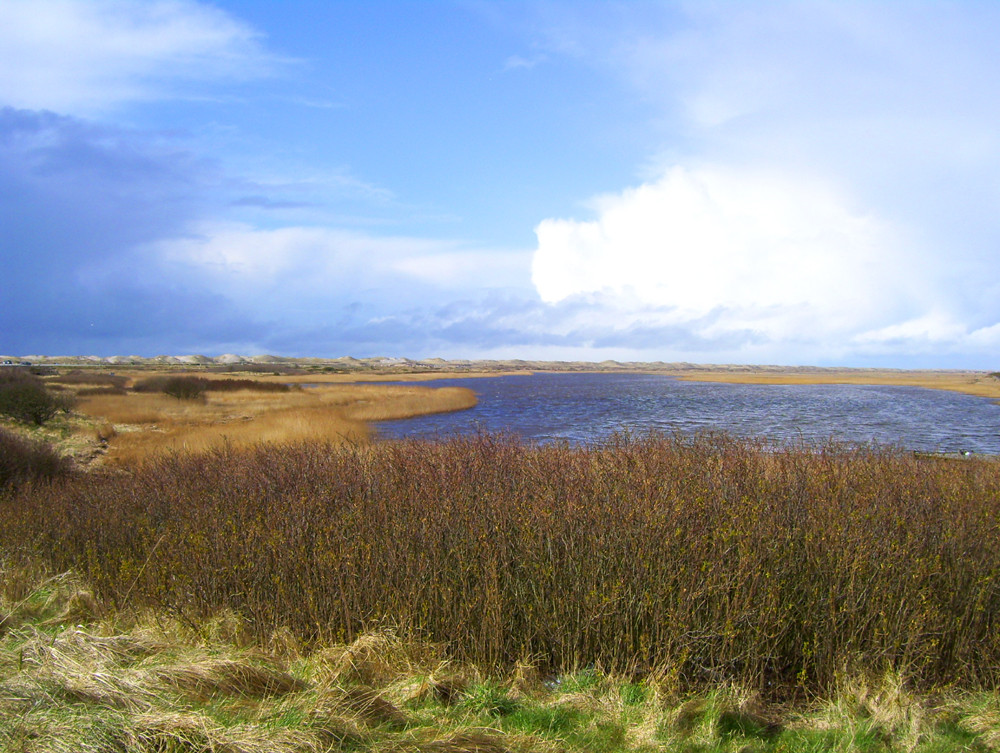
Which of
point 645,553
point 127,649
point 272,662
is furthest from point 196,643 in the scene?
point 645,553

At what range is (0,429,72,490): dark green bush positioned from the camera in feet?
43.2

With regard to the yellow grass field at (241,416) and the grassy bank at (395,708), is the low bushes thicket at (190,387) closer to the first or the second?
the yellow grass field at (241,416)

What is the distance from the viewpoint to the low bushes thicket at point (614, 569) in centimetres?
529

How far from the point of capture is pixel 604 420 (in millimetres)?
34219

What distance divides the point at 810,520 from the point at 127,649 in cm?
664

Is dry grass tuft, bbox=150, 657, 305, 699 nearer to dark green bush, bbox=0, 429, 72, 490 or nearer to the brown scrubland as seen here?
the brown scrubland

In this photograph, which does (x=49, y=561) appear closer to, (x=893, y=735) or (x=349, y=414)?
(x=893, y=735)

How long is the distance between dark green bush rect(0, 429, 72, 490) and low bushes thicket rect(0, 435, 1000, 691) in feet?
19.5

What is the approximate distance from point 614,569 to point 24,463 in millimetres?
13925

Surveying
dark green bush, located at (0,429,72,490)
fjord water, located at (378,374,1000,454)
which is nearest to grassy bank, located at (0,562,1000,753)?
dark green bush, located at (0,429,72,490)

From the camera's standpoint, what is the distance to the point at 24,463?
13.6 meters

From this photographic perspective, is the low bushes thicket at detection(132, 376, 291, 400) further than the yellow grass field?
Yes

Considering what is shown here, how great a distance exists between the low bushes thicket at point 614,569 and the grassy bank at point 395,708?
32 centimetres

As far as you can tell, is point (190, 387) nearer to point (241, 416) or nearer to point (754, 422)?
point (241, 416)
